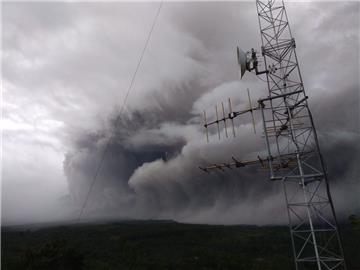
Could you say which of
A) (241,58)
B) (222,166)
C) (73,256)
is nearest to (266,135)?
(222,166)

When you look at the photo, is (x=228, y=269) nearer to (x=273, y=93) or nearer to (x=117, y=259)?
(x=117, y=259)

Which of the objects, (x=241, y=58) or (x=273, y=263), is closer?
(x=241, y=58)

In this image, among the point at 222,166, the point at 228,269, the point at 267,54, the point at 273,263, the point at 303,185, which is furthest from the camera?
the point at 273,263

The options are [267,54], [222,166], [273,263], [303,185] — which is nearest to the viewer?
[303,185]

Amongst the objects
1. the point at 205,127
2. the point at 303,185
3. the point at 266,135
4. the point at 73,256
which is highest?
the point at 205,127

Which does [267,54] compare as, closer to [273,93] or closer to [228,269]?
[273,93]

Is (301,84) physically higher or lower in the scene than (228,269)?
higher

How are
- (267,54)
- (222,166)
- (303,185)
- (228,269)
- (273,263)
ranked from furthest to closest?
(273,263)
(228,269)
(267,54)
(222,166)
(303,185)

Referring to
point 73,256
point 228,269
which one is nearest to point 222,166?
point 73,256

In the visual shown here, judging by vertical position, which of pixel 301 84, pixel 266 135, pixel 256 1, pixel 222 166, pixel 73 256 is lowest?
pixel 73 256
